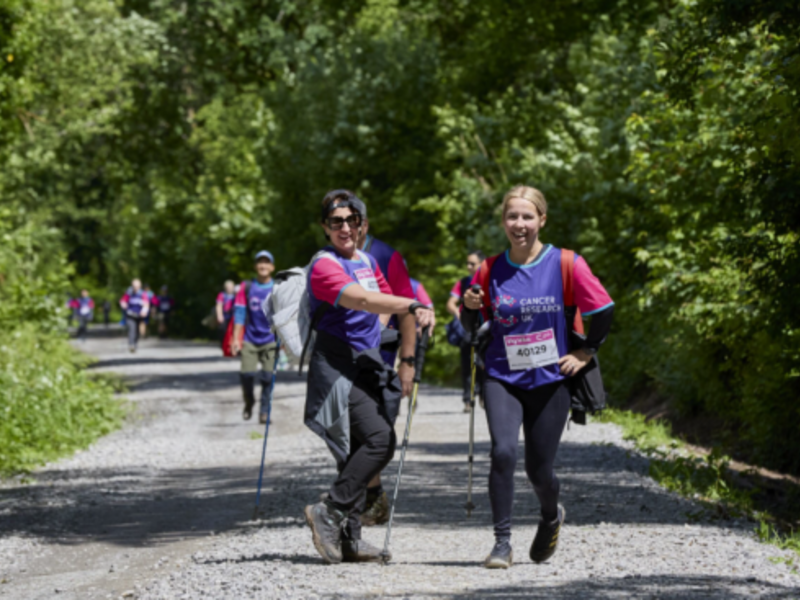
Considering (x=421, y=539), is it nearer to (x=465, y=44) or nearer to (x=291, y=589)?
(x=291, y=589)

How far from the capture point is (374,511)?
8125mm

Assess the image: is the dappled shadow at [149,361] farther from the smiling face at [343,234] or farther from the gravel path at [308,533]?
the smiling face at [343,234]

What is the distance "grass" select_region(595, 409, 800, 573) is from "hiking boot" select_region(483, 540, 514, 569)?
1542 mm

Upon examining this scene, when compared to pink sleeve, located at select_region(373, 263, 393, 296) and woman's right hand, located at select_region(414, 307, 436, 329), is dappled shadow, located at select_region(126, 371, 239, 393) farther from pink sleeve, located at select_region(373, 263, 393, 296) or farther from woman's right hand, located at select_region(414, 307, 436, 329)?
woman's right hand, located at select_region(414, 307, 436, 329)

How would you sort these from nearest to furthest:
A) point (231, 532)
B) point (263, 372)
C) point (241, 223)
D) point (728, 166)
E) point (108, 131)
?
point (231, 532)
point (728, 166)
point (263, 372)
point (108, 131)
point (241, 223)

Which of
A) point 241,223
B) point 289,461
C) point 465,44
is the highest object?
point 465,44

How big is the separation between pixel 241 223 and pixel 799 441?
29.8 meters

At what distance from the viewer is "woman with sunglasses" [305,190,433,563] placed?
21.8 feet

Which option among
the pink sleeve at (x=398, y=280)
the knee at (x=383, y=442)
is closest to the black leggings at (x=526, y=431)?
the knee at (x=383, y=442)

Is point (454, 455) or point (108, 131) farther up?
point (108, 131)

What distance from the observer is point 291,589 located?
5.95 meters

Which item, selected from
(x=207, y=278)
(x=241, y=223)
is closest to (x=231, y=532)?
(x=241, y=223)

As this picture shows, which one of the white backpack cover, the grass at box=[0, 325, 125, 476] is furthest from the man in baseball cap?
the white backpack cover

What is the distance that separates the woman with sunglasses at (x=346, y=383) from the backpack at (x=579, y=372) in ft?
2.28
